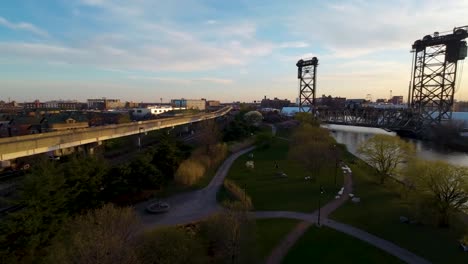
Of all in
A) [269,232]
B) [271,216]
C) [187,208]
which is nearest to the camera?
[269,232]

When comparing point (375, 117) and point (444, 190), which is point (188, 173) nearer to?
point (444, 190)

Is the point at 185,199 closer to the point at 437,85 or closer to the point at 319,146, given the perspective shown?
Result: the point at 319,146

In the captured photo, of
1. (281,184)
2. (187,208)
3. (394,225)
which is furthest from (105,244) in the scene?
(281,184)

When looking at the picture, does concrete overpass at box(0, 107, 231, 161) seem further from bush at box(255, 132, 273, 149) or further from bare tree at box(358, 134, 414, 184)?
bare tree at box(358, 134, 414, 184)

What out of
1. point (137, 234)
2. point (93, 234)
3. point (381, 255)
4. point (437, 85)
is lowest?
point (381, 255)

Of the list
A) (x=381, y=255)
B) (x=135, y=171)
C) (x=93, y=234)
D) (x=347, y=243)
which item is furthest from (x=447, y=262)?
(x=135, y=171)
